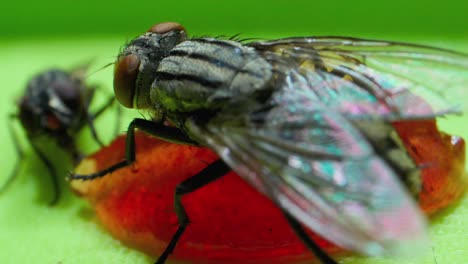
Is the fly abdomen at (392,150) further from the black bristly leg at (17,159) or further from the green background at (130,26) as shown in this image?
the black bristly leg at (17,159)

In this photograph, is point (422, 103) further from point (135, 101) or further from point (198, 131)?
point (135, 101)

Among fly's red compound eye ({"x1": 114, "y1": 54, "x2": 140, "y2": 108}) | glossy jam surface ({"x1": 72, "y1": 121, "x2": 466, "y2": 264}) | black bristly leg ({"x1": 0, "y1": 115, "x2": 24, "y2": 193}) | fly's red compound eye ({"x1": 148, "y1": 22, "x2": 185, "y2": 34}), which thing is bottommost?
black bristly leg ({"x1": 0, "y1": 115, "x2": 24, "y2": 193})

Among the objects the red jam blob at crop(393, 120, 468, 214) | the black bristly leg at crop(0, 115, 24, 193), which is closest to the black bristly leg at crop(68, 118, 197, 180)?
the black bristly leg at crop(0, 115, 24, 193)

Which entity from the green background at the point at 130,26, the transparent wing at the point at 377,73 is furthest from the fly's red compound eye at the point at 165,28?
the green background at the point at 130,26

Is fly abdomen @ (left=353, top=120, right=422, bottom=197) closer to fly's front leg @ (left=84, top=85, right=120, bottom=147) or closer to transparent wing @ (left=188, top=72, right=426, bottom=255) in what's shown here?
transparent wing @ (left=188, top=72, right=426, bottom=255)

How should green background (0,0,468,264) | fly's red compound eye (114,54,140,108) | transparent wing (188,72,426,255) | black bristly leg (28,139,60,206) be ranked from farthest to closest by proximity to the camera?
green background (0,0,468,264)
black bristly leg (28,139,60,206)
fly's red compound eye (114,54,140,108)
transparent wing (188,72,426,255)

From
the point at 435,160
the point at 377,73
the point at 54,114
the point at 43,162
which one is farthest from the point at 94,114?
the point at 435,160
